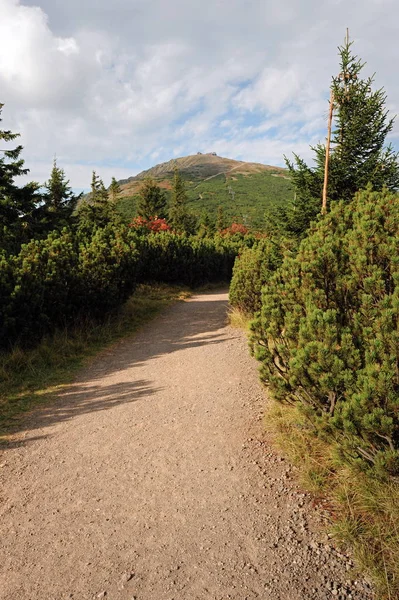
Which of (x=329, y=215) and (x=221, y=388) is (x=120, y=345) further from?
(x=329, y=215)

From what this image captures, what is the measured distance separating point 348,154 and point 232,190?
4298 inches

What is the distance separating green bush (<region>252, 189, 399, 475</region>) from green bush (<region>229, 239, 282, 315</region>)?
183 inches

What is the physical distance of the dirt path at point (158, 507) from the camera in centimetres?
237

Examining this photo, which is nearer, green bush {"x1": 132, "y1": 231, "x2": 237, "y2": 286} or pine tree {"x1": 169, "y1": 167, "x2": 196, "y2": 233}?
green bush {"x1": 132, "y1": 231, "x2": 237, "y2": 286}

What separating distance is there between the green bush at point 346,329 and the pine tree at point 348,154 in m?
7.10

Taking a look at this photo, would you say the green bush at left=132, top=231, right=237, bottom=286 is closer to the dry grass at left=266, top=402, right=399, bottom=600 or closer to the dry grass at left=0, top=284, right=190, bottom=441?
the dry grass at left=0, top=284, right=190, bottom=441

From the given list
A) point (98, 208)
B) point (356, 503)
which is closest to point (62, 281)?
point (356, 503)

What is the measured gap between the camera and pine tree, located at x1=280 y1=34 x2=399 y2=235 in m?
10.5

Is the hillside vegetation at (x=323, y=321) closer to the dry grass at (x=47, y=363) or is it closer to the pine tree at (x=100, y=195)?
the dry grass at (x=47, y=363)

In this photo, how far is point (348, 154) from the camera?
1076cm

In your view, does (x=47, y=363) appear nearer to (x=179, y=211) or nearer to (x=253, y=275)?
(x=253, y=275)

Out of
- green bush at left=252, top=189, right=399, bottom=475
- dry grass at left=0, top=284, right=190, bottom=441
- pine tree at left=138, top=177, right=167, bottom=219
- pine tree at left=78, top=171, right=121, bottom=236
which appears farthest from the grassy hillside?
green bush at left=252, top=189, right=399, bottom=475

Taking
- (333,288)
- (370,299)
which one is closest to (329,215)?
(333,288)

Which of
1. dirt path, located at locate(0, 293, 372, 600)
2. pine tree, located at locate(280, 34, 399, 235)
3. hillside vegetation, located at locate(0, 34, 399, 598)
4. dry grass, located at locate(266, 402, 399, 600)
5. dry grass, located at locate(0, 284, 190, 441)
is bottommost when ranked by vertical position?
dirt path, located at locate(0, 293, 372, 600)
